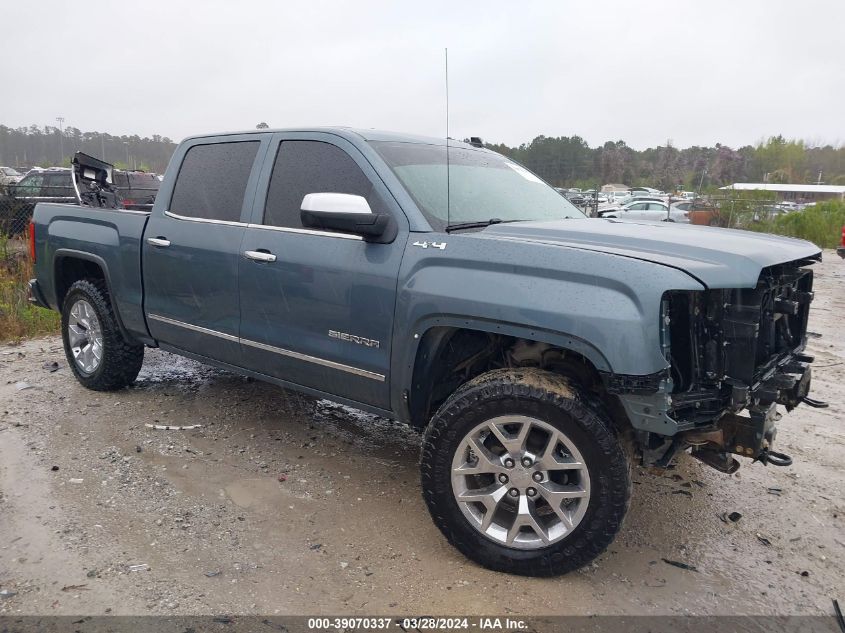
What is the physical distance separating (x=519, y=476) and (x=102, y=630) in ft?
5.73

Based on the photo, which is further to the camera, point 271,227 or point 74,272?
point 74,272

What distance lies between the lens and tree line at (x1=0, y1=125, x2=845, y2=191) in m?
12.0

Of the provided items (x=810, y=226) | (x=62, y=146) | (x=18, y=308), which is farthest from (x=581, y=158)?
(x=62, y=146)

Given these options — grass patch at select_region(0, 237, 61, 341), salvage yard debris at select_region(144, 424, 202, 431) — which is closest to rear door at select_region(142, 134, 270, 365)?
salvage yard debris at select_region(144, 424, 202, 431)

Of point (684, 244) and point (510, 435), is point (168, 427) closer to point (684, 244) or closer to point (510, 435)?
point (510, 435)

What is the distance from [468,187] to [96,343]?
3.27m

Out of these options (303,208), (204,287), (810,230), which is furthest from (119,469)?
(810,230)

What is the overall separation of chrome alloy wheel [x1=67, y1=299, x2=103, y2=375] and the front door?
6.03ft

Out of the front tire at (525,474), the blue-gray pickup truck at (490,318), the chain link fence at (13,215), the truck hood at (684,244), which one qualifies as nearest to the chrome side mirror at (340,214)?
the blue-gray pickup truck at (490,318)

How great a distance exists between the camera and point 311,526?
3217 mm

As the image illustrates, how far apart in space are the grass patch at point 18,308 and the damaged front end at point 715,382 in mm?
6865

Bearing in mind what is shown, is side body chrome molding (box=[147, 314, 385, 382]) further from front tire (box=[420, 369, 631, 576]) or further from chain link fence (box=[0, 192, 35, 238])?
chain link fence (box=[0, 192, 35, 238])

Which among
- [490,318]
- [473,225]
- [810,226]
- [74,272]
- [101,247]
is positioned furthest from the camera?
[810,226]

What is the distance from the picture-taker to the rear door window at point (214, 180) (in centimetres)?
389
